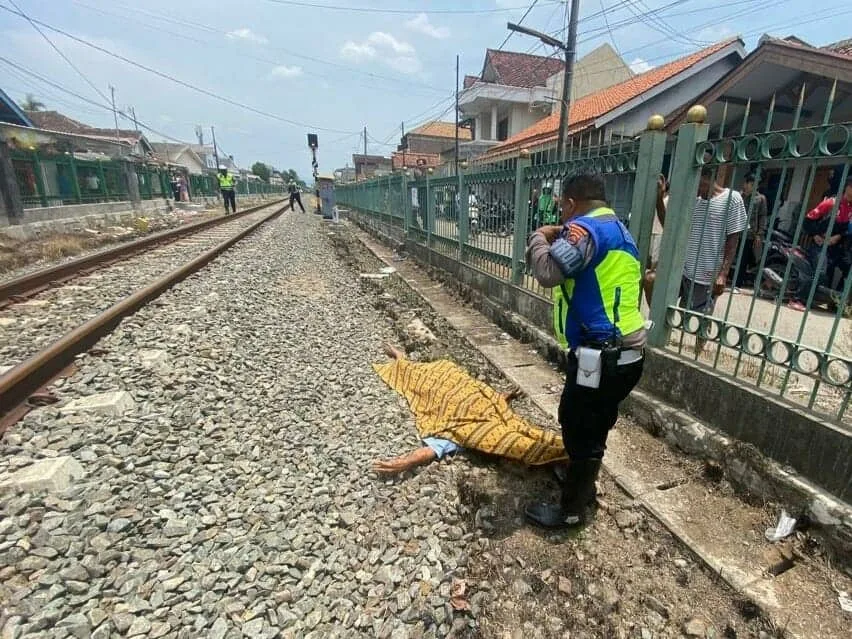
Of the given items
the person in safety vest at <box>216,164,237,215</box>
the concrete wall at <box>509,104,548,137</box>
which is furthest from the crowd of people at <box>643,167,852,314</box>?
the concrete wall at <box>509,104,548,137</box>

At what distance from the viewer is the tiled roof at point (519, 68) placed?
27.0m

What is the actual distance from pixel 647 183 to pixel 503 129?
83.2 feet

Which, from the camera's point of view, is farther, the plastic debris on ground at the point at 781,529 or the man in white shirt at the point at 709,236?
the man in white shirt at the point at 709,236

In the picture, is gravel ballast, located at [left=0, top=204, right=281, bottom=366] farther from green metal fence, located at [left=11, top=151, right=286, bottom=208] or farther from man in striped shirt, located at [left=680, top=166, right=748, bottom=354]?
green metal fence, located at [left=11, top=151, right=286, bottom=208]

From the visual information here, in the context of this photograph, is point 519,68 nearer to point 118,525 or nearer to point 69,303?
point 69,303

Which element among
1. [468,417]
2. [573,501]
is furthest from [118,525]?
[573,501]

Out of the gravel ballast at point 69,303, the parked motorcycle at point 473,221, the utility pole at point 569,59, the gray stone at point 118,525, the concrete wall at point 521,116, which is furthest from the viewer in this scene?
the concrete wall at point 521,116

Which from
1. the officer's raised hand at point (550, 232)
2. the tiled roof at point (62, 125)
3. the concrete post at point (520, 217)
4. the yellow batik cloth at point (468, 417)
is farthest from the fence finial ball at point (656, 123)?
the tiled roof at point (62, 125)

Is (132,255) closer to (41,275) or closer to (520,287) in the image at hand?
(41,275)

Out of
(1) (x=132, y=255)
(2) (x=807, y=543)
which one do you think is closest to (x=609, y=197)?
(2) (x=807, y=543)

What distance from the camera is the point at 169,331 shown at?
450cm

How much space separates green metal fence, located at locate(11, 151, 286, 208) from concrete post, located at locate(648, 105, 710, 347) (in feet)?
53.3

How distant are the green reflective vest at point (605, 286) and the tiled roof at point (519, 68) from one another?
28.5 m

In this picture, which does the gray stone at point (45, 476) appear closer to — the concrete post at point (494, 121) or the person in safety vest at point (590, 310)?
the person in safety vest at point (590, 310)
